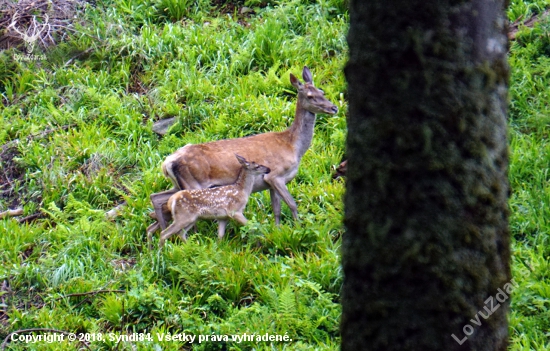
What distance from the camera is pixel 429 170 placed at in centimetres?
340

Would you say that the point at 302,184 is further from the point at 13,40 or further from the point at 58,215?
the point at 13,40

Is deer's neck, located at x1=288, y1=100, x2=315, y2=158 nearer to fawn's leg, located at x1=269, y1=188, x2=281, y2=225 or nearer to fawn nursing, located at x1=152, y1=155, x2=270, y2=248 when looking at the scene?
fawn's leg, located at x1=269, y1=188, x2=281, y2=225

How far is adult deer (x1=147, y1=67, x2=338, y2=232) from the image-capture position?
8.29m

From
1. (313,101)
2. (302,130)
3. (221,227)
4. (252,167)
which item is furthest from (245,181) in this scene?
(313,101)

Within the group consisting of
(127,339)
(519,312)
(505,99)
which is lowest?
(127,339)

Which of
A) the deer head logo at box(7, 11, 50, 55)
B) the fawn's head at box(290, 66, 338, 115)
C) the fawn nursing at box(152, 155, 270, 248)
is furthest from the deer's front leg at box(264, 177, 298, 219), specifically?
the deer head logo at box(7, 11, 50, 55)

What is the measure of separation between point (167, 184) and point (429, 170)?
5.72 meters

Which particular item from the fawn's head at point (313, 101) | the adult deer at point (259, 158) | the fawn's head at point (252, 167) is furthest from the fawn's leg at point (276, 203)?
the fawn's head at point (313, 101)

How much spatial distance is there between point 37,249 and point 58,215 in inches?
20.7

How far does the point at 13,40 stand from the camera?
11.9m

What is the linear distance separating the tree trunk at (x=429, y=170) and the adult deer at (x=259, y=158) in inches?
182

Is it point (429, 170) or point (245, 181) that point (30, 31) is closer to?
point (245, 181)

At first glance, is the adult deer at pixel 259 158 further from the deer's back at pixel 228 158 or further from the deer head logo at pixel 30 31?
the deer head logo at pixel 30 31

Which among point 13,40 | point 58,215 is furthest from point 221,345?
point 13,40
